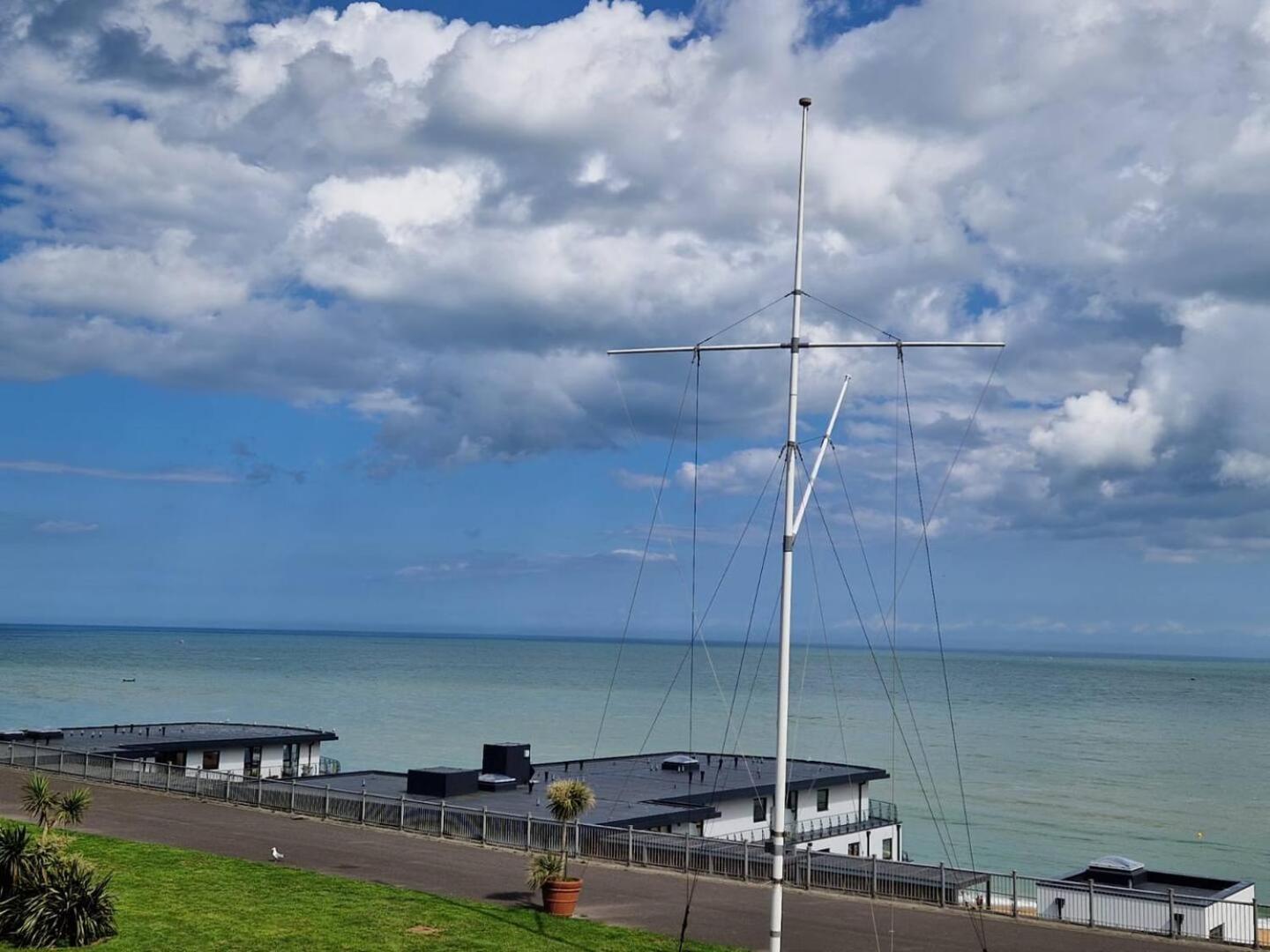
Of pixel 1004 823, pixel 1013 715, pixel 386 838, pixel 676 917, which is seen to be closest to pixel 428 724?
pixel 1004 823

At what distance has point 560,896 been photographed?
25750 mm

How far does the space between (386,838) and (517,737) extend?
100.0 meters

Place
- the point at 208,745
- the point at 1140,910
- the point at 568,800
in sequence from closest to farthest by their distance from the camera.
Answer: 1. the point at 568,800
2. the point at 1140,910
3. the point at 208,745

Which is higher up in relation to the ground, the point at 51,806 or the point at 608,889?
the point at 51,806

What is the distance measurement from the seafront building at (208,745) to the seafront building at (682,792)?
773 cm

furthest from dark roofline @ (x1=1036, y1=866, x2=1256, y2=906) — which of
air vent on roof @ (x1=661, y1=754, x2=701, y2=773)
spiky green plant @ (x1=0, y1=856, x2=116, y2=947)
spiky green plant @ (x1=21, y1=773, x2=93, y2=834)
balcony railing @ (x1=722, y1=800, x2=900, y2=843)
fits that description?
spiky green plant @ (x1=21, y1=773, x2=93, y2=834)

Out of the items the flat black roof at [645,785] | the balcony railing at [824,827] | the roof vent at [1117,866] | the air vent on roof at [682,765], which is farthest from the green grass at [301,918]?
the air vent on roof at [682,765]

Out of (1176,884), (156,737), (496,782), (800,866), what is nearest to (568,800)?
(800,866)

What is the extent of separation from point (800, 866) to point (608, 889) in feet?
16.3

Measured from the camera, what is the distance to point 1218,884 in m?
38.6

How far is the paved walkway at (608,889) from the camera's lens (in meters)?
25.0

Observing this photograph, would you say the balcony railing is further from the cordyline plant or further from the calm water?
the cordyline plant

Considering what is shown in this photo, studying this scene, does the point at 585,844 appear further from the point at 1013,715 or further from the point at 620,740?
the point at 1013,715

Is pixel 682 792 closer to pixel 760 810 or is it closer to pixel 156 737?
pixel 760 810
